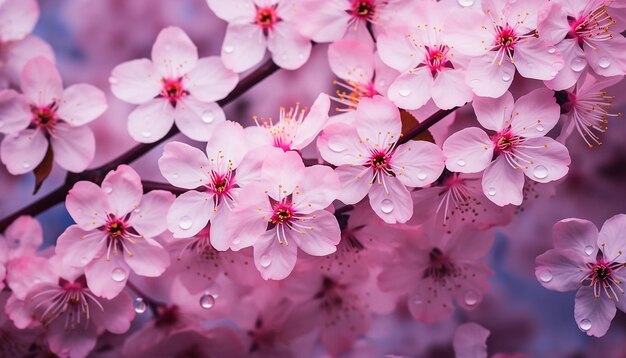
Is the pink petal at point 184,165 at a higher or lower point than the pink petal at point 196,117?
lower

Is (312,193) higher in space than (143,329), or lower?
higher

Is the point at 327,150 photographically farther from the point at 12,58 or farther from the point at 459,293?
the point at 12,58

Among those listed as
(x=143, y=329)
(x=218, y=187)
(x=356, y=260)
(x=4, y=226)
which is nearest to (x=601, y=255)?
(x=356, y=260)

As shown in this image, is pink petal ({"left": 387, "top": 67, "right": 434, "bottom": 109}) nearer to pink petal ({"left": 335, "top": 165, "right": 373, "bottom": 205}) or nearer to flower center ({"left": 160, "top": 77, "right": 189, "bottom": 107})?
pink petal ({"left": 335, "top": 165, "right": 373, "bottom": 205})

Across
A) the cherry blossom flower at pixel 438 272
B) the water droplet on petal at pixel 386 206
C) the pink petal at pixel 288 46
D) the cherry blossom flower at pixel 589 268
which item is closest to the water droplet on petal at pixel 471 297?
the cherry blossom flower at pixel 438 272

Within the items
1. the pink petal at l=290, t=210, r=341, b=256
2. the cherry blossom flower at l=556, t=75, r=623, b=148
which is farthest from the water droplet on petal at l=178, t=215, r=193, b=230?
the cherry blossom flower at l=556, t=75, r=623, b=148

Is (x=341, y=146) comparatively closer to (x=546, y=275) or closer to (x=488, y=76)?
(x=488, y=76)

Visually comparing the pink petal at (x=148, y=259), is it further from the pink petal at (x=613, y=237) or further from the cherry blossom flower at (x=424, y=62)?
the pink petal at (x=613, y=237)
